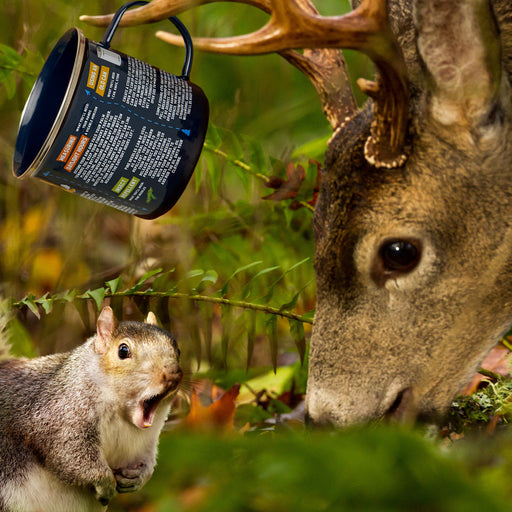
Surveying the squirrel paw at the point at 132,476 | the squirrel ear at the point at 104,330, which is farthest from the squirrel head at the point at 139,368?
the squirrel paw at the point at 132,476

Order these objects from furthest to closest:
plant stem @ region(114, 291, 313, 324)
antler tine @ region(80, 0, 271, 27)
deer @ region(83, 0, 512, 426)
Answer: plant stem @ region(114, 291, 313, 324), deer @ region(83, 0, 512, 426), antler tine @ region(80, 0, 271, 27)

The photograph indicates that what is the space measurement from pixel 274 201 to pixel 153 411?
3.58ft

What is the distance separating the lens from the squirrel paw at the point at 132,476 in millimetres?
1075

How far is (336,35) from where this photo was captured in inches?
46.6

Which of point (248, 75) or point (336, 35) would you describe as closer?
point (336, 35)

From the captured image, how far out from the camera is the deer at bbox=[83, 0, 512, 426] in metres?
1.39

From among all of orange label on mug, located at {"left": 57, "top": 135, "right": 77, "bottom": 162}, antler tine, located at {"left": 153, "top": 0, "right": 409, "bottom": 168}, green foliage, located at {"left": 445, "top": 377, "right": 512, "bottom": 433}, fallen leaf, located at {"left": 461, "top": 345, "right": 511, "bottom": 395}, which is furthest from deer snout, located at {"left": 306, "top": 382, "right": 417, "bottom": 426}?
orange label on mug, located at {"left": 57, "top": 135, "right": 77, "bottom": 162}

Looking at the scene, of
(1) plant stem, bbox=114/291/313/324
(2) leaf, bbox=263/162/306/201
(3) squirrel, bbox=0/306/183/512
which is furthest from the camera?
(2) leaf, bbox=263/162/306/201

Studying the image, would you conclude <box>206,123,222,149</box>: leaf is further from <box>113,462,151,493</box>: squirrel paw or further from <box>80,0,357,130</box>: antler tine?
<box>113,462,151,493</box>: squirrel paw

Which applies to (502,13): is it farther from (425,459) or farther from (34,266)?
(34,266)

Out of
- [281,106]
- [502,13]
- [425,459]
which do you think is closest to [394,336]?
[502,13]

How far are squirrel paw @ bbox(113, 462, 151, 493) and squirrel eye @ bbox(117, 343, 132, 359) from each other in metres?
0.20

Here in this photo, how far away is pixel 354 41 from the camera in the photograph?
119 cm

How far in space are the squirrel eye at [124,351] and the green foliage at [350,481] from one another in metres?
0.50
